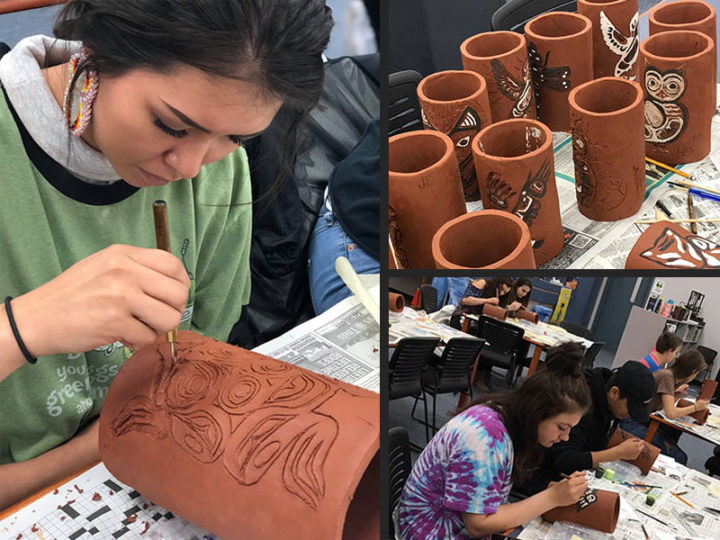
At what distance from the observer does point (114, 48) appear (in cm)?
85

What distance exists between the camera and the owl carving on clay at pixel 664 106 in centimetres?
119

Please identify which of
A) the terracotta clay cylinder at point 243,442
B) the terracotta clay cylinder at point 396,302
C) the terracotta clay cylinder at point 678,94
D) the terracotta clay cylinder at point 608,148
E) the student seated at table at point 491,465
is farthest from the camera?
the terracotta clay cylinder at point 678,94

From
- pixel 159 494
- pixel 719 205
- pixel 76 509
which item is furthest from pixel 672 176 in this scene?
pixel 76 509

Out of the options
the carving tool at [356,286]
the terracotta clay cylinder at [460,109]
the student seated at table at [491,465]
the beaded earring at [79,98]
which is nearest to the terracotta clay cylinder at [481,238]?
the student seated at table at [491,465]

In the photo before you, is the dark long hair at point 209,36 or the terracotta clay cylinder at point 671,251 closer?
the dark long hair at point 209,36

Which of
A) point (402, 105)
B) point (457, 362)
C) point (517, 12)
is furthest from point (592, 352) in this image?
point (517, 12)

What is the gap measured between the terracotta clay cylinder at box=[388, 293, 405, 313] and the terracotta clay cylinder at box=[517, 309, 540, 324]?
0.15 meters

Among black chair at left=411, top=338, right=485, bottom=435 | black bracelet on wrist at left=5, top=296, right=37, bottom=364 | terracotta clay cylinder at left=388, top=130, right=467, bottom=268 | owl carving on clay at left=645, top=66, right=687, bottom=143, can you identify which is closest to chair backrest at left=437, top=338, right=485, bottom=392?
black chair at left=411, top=338, right=485, bottom=435

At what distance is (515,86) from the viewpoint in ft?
4.12

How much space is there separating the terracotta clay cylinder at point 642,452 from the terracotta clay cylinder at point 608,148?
1.22ft

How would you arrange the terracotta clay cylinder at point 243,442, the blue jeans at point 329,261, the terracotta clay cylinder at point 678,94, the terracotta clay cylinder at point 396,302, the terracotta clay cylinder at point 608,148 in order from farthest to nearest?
the blue jeans at point 329,261
the terracotta clay cylinder at point 678,94
the terracotta clay cylinder at point 608,148
the terracotta clay cylinder at point 396,302
the terracotta clay cylinder at point 243,442

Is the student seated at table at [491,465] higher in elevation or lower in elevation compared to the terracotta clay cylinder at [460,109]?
lower

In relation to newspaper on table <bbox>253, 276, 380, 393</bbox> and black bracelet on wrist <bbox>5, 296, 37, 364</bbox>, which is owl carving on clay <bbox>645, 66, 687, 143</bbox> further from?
black bracelet on wrist <bbox>5, 296, 37, 364</bbox>

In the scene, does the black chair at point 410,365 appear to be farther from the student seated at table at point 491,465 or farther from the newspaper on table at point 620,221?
the newspaper on table at point 620,221
